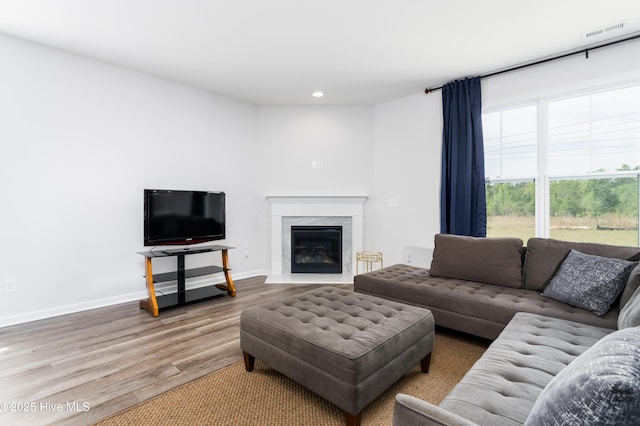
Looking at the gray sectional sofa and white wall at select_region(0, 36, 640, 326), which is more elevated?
white wall at select_region(0, 36, 640, 326)

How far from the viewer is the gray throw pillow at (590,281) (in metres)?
2.04

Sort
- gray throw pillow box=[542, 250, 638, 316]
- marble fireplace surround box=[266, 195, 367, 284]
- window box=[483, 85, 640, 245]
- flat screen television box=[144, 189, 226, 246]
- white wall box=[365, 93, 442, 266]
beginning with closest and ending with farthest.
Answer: gray throw pillow box=[542, 250, 638, 316] < window box=[483, 85, 640, 245] < flat screen television box=[144, 189, 226, 246] < white wall box=[365, 93, 442, 266] < marble fireplace surround box=[266, 195, 367, 284]

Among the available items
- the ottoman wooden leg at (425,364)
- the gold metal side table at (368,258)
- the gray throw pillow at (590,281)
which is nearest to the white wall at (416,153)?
the gold metal side table at (368,258)

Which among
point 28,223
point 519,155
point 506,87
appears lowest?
point 28,223

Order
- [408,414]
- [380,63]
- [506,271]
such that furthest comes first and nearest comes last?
[380,63] < [506,271] < [408,414]

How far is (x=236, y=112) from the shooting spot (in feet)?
15.5

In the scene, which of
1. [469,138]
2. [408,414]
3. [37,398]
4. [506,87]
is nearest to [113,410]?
[37,398]

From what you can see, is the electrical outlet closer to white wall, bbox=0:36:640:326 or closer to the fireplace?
white wall, bbox=0:36:640:326

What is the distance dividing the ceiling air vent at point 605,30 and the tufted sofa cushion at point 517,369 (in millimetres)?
2655

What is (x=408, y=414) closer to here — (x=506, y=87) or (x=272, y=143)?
(x=506, y=87)

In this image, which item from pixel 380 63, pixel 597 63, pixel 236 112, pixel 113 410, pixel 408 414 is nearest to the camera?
pixel 408 414

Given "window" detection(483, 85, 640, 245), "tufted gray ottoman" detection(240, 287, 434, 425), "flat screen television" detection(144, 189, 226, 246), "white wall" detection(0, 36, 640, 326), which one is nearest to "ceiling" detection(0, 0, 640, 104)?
"white wall" detection(0, 36, 640, 326)

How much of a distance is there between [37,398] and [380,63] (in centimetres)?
397

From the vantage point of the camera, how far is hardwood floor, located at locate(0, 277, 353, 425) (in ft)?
5.88
